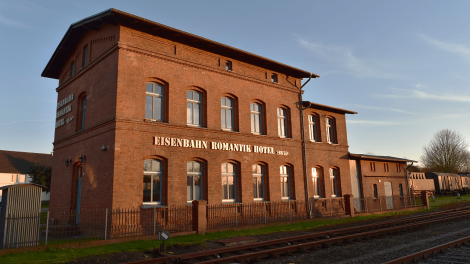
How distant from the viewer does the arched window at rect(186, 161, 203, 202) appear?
14.7m

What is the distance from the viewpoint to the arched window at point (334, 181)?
21719 mm

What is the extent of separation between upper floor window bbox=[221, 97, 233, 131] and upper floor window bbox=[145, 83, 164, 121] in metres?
3.60

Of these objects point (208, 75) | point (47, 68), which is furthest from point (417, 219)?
point (47, 68)

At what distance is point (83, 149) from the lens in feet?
Result: 49.0

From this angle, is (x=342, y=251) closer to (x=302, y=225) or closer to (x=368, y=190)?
(x=302, y=225)

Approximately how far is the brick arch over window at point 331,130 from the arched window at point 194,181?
36.4ft

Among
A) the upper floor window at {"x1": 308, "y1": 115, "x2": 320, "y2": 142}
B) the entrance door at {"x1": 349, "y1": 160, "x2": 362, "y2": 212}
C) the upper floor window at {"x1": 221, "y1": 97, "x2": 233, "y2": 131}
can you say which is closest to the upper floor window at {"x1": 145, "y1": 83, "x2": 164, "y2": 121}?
the upper floor window at {"x1": 221, "y1": 97, "x2": 233, "y2": 131}

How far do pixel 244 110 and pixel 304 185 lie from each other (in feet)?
20.0

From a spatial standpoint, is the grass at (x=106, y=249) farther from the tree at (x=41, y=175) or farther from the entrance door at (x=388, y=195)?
the tree at (x=41, y=175)

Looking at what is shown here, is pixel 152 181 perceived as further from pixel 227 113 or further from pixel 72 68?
pixel 72 68

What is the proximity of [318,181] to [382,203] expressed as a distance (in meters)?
6.89

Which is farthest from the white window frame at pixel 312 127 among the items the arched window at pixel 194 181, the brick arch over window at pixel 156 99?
the brick arch over window at pixel 156 99

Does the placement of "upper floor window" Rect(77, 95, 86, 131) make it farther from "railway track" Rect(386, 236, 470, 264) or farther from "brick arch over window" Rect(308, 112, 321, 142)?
"railway track" Rect(386, 236, 470, 264)

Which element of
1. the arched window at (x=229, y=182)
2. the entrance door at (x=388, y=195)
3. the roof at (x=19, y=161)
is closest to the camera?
the arched window at (x=229, y=182)
